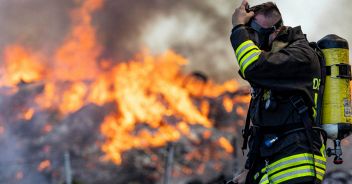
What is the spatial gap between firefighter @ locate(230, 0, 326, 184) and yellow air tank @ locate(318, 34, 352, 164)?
0.10 meters

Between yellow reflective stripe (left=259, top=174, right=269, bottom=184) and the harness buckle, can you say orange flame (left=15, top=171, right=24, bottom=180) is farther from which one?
the harness buckle

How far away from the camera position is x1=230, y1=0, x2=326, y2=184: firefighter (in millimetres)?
2875

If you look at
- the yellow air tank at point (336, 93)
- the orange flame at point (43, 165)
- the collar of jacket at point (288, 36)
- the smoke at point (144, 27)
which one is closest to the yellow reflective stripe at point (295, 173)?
the yellow air tank at point (336, 93)

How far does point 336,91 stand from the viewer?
3.09 metres

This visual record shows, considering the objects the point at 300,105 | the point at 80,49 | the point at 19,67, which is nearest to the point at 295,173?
the point at 300,105

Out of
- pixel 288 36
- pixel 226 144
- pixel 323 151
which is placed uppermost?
pixel 226 144

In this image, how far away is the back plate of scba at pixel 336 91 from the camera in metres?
3.04

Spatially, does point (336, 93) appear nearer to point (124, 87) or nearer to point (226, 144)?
point (226, 144)

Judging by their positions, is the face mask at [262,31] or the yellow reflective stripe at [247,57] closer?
the yellow reflective stripe at [247,57]

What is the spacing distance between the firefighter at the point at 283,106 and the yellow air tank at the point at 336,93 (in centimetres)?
10

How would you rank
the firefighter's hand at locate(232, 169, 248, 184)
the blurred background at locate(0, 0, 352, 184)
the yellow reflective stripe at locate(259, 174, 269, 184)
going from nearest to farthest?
the yellow reflective stripe at locate(259, 174, 269, 184) → the firefighter's hand at locate(232, 169, 248, 184) → the blurred background at locate(0, 0, 352, 184)

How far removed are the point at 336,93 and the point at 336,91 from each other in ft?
0.05

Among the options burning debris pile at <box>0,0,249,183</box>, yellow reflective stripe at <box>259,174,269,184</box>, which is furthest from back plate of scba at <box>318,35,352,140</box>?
burning debris pile at <box>0,0,249,183</box>

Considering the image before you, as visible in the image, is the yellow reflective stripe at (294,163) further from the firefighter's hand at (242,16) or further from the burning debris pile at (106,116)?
the burning debris pile at (106,116)
